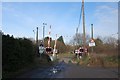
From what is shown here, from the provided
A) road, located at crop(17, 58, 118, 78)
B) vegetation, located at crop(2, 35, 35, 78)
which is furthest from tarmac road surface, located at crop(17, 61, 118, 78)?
vegetation, located at crop(2, 35, 35, 78)

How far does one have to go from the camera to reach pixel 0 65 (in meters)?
23.4

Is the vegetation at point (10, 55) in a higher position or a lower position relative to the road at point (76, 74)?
higher

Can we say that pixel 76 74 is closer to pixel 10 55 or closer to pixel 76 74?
pixel 76 74

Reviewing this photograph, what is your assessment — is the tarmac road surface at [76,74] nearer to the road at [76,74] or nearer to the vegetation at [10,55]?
the road at [76,74]

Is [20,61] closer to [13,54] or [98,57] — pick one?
[13,54]

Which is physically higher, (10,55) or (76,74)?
(10,55)

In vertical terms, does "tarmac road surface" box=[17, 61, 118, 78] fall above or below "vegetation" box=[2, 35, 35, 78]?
below

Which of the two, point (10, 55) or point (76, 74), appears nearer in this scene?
point (76, 74)

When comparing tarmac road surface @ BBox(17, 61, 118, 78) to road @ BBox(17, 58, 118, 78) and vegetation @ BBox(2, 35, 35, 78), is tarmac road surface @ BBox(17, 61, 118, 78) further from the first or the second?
vegetation @ BBox(2, 35, 35, 78)

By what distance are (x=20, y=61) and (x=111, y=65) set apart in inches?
583

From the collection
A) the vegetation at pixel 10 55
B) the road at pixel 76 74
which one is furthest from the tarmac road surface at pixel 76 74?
the vegetation at pixel 10 55

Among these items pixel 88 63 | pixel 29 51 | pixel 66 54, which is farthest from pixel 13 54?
pixel 66 54

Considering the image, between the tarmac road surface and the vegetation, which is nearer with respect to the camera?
the tarmac road surface

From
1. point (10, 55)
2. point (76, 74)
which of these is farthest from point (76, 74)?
point (10, 55)
